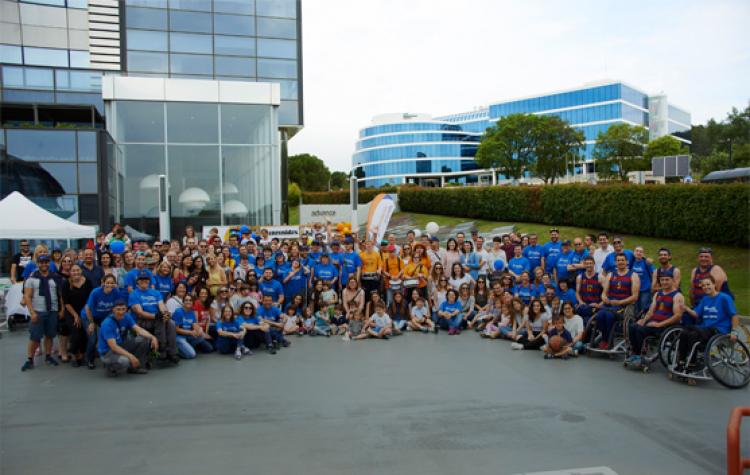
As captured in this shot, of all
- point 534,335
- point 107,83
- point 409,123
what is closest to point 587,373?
point 534,335

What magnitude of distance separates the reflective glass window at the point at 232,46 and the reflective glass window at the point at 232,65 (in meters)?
0.32

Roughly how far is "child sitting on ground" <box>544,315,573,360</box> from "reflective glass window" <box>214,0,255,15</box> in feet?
86.2

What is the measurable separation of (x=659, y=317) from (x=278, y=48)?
26.5 m

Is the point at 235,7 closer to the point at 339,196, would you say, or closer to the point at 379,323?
the point at 379,323

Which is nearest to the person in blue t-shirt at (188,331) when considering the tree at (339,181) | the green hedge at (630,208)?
the green hedge at (630,208)

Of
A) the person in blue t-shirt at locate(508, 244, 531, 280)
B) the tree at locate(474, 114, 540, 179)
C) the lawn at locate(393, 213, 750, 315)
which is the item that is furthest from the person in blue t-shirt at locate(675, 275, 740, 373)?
the tree at locate(474, 114, 540, 179)

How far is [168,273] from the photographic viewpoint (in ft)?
30.7

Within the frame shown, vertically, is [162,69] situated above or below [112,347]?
above

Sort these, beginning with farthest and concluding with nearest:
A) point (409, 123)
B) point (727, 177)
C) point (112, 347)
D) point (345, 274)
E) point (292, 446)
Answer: point (409, 123) < point (727, 177) < point (345, 274) < point (112, 347) < point (292, 446)

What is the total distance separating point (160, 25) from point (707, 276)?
28699 mm

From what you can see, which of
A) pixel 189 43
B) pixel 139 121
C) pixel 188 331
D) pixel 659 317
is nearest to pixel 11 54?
pixel 189 43

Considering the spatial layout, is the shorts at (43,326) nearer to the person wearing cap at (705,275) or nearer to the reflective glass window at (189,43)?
the person wearing cap at (705,275)

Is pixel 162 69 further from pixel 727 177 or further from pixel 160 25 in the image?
pixel 727 177

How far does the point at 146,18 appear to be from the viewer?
1134 inches
